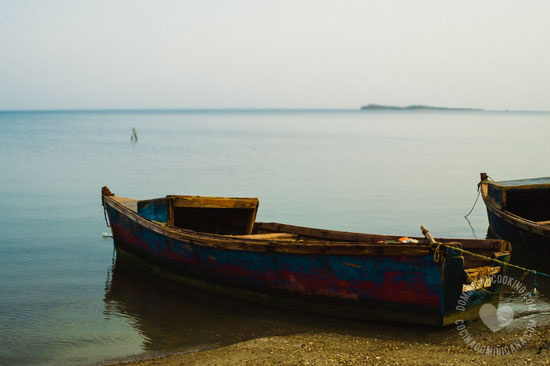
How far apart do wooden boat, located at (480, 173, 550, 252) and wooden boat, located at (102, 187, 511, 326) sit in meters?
4.80

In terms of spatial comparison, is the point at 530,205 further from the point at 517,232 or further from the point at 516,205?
the point at 517,232

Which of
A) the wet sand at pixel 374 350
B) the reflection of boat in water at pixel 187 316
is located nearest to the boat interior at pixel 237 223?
the reflection of boat in water at pixel 187 316

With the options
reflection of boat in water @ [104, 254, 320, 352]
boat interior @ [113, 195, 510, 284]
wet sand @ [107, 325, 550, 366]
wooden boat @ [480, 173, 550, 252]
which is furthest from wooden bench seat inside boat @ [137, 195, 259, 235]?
wooden boat @ [480, 173, 550, 252]

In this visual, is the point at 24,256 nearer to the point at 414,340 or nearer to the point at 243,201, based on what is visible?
the point at 243,201

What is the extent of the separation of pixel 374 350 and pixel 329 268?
153 cm

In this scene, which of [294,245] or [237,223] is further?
[237,223]

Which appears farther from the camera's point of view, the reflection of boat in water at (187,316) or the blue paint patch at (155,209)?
the blue paint patch at (155,209)

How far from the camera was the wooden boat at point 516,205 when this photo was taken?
45.0 feet

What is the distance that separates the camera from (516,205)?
604 inches

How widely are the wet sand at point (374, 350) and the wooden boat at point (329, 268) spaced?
396 mm

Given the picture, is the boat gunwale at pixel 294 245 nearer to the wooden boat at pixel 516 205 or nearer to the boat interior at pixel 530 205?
the wooden boat at pixel 516 205

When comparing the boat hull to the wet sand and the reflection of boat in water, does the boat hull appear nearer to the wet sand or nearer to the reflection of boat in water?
the wet sand

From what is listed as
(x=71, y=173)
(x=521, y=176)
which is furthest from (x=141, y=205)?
(x=521, y=176)

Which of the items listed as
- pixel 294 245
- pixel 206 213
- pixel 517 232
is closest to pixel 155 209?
pixel 206 213
